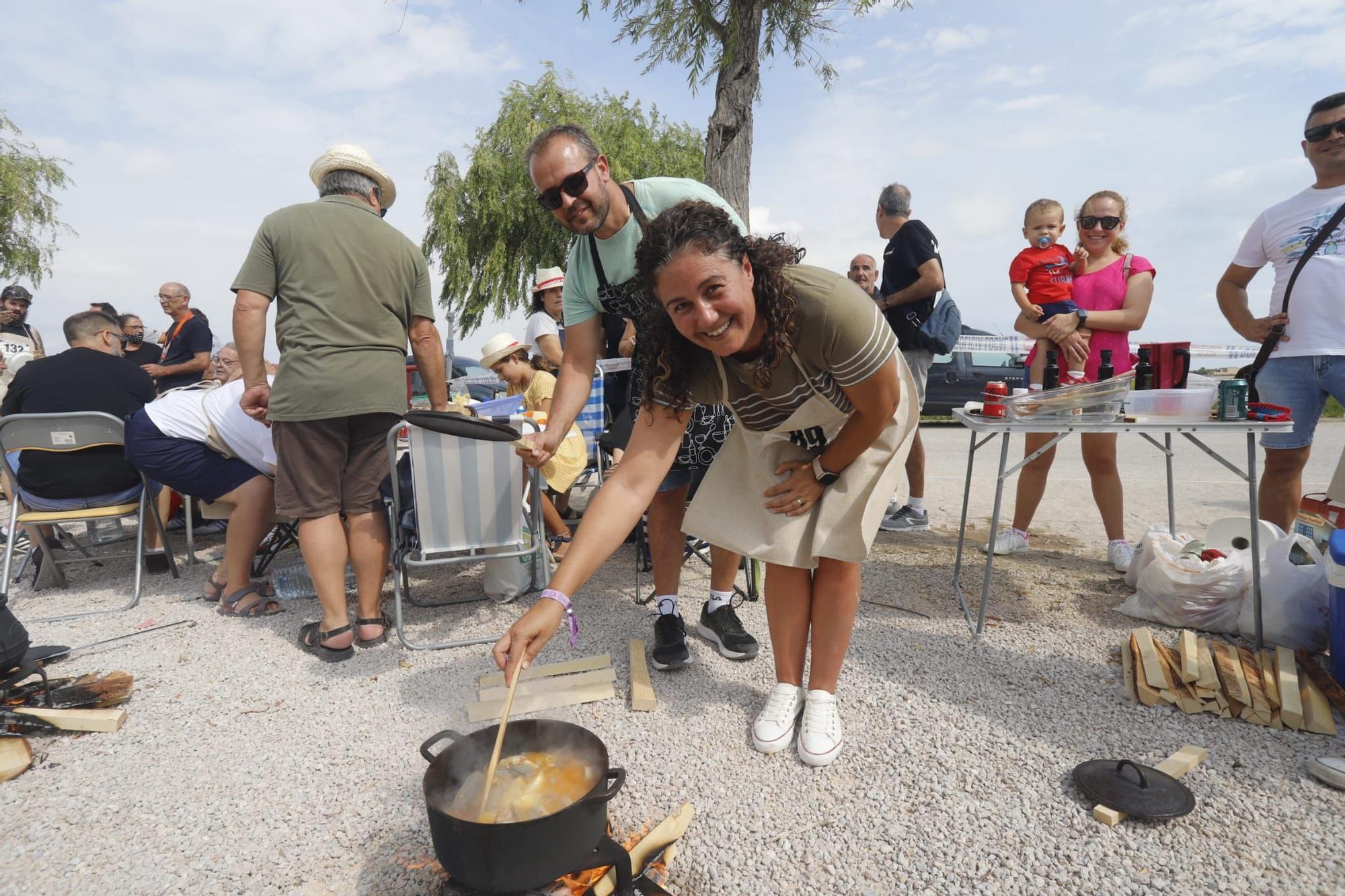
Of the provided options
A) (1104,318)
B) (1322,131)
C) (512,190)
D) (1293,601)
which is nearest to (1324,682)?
(1293,601)

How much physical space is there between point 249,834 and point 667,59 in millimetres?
7978

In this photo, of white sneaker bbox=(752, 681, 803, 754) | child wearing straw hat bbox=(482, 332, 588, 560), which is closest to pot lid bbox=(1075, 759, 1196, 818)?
white sneaker bbox=(752, 681, 803, 754)

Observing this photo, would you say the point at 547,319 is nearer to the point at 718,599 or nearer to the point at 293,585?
the point at 293,585

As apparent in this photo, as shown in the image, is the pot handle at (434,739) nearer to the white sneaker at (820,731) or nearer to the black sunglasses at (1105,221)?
the white sneaker at (820,731)

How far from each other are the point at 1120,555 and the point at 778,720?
273cm

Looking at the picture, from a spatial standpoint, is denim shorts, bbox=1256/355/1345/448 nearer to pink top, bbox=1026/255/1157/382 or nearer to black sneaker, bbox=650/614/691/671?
pink top, bbox=1026/255/1157/382

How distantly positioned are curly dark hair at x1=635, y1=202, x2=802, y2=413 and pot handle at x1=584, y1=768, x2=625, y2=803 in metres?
1.00

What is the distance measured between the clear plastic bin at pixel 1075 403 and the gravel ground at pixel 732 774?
3.27 ft

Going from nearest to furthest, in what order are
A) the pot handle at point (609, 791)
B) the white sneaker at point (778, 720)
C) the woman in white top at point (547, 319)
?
the pot handle at point (609, 791)
the white sneaker at point (778, 720)
the woman in white top at point (547, 319)

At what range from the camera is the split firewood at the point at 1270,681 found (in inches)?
95.3

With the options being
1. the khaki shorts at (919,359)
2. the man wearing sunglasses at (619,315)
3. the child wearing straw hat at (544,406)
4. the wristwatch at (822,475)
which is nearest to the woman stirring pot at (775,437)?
the wristwatch at (822,475)

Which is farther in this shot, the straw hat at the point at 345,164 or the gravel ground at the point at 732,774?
the straw hat at the point at 345,164

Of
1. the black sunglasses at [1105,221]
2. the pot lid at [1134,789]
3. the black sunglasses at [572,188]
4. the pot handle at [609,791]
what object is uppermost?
the black sunglasses at [1105,221]

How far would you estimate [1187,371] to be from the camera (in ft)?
10.9
